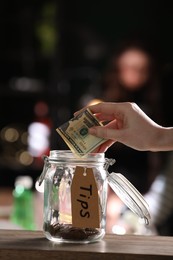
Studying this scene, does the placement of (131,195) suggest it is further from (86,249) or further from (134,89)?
(134,89)

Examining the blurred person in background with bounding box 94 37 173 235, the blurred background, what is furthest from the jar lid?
the blurred background

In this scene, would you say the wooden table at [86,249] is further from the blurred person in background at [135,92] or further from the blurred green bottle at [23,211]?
the blurred person in background at [135,92]

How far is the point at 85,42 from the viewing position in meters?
5.05

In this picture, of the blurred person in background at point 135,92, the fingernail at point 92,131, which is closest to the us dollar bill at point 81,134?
the fingernail at point 92,131

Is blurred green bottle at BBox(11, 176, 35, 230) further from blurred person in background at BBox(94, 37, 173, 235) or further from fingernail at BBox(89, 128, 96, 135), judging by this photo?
blurred person in background at BBox(94, 37, 173, 235)

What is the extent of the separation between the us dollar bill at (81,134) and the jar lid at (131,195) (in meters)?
0.06

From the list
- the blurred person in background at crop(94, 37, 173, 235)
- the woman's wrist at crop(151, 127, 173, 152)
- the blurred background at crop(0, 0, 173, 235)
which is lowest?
the woman's wrist at crop(151, 127, 173, 152)

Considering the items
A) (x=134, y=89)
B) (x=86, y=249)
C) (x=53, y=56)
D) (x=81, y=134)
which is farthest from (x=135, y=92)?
(x=86, y=249)

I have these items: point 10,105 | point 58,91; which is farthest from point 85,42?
point 10,105

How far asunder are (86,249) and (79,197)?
10 centimetres

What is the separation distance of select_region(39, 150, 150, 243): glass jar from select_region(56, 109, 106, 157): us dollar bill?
0.01 metres

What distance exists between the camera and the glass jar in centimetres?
98

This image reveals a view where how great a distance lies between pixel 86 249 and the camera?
36.5 inches

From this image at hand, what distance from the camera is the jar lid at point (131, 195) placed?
99 cm
